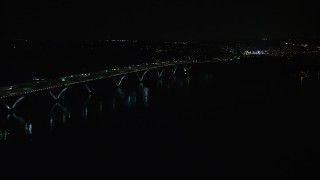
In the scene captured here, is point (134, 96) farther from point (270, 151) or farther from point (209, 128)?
point (270, 151)

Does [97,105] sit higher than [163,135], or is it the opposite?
[163,135]

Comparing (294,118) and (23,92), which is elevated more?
(23,92)

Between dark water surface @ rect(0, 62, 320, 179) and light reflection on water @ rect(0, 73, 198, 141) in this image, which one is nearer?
dark water surface @ rect(0, 62, 320, 179)

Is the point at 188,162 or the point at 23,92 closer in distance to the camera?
the point at 188,162

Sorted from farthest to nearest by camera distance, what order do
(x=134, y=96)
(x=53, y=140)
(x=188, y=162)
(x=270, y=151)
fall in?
(x=134, y=96) → (x=53, y=140) → (x=270, y=151) → (x=188, y=162)

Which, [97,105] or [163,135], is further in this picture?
[97,105]

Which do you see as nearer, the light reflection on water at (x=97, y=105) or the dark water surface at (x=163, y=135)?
the dark water surface at (x=163, y=135)

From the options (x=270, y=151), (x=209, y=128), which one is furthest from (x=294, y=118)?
(x=270, y=151)

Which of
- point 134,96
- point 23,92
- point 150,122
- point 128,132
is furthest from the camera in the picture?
point 134,96
